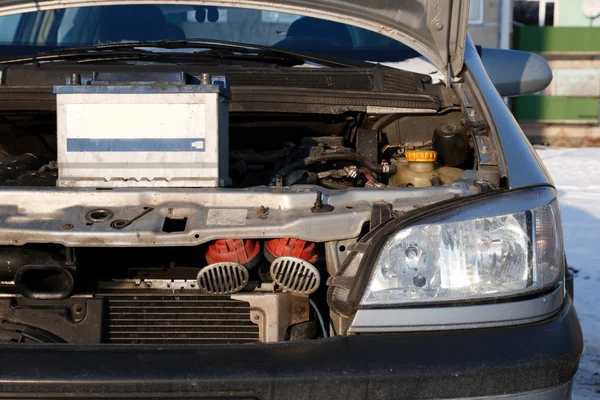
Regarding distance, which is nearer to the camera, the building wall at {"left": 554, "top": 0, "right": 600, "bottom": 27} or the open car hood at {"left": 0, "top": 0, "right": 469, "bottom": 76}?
the open car hood at {"left": 0, "top": 0, "right": 469, "bottom": 76}

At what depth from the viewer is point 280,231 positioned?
1822mm

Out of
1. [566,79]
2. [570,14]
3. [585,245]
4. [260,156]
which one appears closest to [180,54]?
[260,156]

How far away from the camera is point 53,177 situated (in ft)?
7.71

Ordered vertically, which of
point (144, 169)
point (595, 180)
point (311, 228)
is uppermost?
point (144, 169)

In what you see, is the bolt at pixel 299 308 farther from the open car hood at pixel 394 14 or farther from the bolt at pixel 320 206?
the open car hood at pixel 394 14

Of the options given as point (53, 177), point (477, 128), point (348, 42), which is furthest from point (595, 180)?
point (53, 177)

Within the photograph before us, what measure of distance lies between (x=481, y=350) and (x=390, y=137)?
1.33 metres

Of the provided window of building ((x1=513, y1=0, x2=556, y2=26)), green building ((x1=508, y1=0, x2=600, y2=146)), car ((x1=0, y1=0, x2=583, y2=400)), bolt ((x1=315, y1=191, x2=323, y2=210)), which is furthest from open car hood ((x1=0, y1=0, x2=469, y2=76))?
window of building ((x1=513, y1=0, x2=556, y2=26))

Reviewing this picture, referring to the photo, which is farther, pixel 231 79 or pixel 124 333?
pixel 231 79

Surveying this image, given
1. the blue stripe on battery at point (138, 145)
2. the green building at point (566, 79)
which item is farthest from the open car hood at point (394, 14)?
the green building at point (566, 79)

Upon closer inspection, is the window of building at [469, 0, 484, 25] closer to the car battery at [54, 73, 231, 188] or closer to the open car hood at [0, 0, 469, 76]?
the open car hood at [0, 0, 469, 76]

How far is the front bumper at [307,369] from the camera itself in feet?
5.05

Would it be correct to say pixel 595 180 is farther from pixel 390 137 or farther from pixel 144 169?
pixel 144 169

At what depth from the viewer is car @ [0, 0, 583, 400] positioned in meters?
1.58
